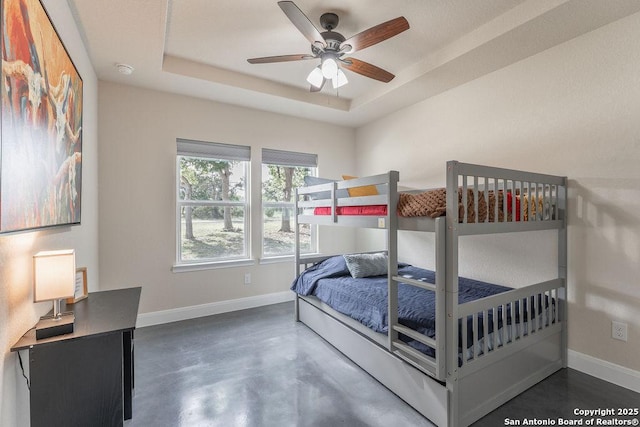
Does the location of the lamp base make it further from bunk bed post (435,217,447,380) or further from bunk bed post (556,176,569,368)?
bunk bed post (556,176,569,368)

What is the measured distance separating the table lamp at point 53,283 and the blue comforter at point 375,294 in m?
1.78

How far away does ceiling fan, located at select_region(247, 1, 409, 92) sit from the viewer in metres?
1.85

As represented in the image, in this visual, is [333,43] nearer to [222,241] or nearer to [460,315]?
[460,315]

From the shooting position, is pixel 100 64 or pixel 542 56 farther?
pixel 100 64

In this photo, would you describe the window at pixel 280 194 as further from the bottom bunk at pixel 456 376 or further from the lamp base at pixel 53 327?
the lamp base at pixel 53 327

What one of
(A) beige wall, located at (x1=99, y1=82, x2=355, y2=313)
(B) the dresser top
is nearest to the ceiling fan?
(A) beige wall, located at (x1=99, y1=82, x2=355, y2=313)

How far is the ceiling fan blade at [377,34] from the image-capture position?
1.84 m

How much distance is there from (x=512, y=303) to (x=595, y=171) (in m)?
1.20

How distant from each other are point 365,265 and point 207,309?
6.33 feet

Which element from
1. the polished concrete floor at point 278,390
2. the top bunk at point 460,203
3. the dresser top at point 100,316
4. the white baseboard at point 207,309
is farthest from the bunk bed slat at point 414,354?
the white baseboard at point 207,309

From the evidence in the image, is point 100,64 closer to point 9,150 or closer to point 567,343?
point 9,150

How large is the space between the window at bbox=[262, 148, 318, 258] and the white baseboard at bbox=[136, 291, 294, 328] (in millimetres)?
555

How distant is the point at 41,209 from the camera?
1.38m

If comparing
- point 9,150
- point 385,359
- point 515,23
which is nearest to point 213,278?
point 385,359
